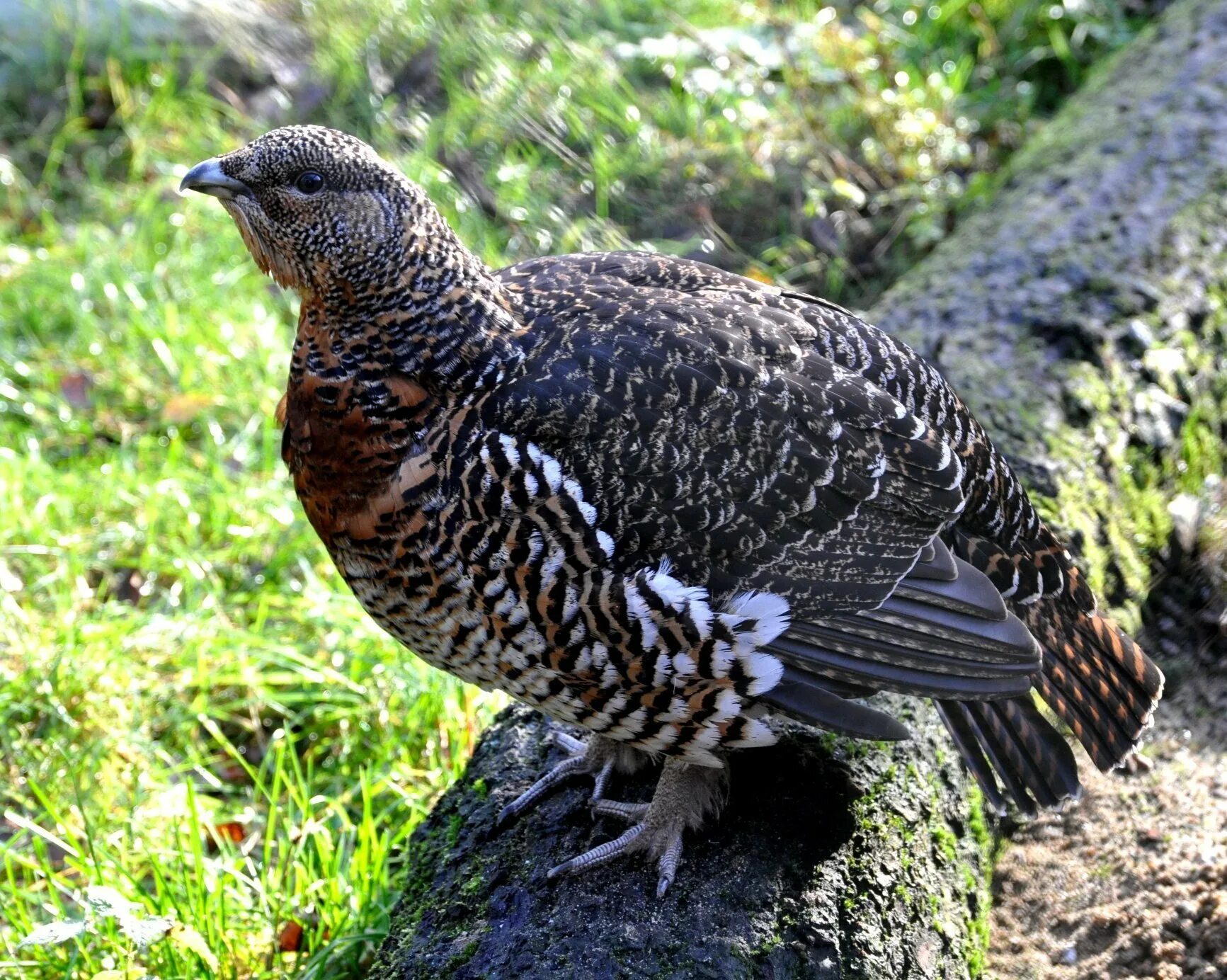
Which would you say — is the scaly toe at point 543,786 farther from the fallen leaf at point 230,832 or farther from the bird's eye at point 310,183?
the bird's eye at point 310,183

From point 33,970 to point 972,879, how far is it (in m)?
2.56

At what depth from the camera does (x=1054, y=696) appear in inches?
138

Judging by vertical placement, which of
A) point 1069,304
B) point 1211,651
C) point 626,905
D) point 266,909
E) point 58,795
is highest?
point 1069,304

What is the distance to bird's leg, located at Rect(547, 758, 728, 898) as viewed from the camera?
3.06m

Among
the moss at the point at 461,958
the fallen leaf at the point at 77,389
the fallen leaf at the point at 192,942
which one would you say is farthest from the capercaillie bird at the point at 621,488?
the fallen leaf at the point at 77,389

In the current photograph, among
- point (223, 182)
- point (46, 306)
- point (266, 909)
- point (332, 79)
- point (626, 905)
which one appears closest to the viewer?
point (626, 905)

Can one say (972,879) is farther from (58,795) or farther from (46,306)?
(46,306)

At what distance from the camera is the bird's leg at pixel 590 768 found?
3.35 meters

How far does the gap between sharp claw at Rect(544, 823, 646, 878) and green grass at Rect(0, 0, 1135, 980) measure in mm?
728

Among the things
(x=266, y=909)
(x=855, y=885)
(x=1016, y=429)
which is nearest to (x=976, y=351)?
(x=1016, y=429)

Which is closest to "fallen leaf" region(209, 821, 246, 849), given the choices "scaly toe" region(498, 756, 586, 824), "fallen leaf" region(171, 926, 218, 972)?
"fallen leaf" region(171, 926, 218, 972)

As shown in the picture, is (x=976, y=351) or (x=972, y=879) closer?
(x=972, y=879)

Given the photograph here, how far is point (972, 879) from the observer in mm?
3363

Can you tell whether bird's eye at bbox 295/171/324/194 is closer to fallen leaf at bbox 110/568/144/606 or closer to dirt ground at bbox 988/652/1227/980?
fallen leaf at bbox 110/568/144/606
